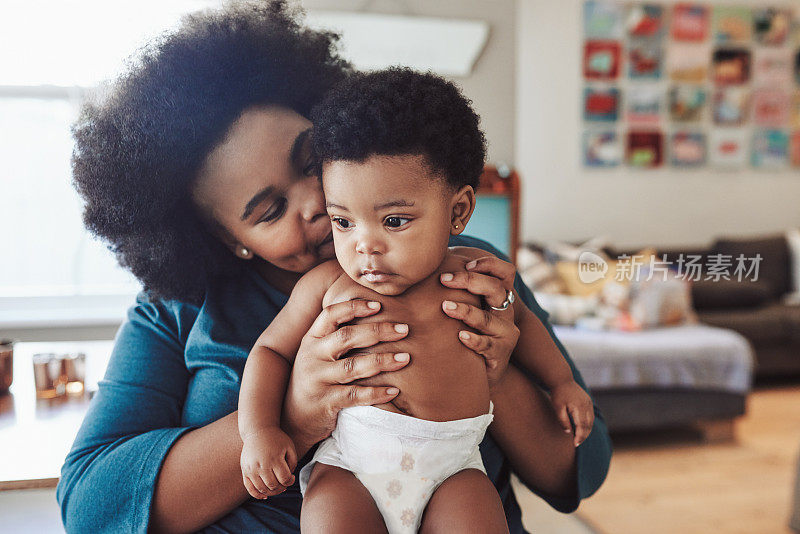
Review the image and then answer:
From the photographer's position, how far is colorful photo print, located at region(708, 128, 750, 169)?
5.29m

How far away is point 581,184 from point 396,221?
183 inches

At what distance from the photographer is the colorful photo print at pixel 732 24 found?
517cm

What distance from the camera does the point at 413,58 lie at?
14.8ft

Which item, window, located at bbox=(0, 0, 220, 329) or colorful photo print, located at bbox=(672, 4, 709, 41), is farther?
colorful photo print, located at bbox=(672, 4, 709, 41)

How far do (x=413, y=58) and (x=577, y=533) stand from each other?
374cm

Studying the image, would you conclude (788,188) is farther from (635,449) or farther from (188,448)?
(188,448)

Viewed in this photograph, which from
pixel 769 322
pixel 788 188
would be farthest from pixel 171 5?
pixel 788 188

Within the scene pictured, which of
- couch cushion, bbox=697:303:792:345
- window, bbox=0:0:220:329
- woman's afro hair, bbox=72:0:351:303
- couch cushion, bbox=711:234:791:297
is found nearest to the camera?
woman's afro hair, bbox=72:0:351:303

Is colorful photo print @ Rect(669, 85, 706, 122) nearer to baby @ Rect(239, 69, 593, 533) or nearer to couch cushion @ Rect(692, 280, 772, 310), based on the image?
couch cushion @ Rect(692, 280, 772, 310)

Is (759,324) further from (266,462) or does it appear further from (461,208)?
(266,462)

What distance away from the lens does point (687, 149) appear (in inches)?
207

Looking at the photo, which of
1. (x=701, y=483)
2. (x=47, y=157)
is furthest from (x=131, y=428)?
(x=47, y=157)

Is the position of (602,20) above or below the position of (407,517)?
above

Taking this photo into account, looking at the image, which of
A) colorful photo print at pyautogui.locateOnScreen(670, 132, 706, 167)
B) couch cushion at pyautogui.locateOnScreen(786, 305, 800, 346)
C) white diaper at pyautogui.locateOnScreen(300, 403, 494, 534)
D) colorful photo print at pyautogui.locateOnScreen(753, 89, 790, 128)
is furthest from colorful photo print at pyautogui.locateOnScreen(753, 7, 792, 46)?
white diaper at pyautogui.locateOnScreen(300, 403, 494, 534)
